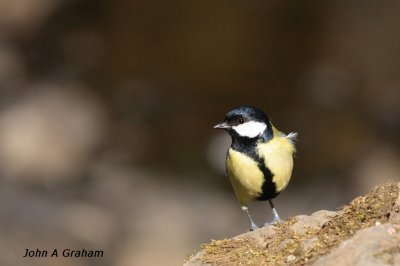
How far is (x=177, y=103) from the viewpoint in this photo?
827 cm

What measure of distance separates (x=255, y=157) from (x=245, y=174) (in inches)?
4.6

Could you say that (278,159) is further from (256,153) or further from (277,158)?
(256,153)

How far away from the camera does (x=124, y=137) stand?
832cm

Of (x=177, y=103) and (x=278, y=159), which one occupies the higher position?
(x=177, y=103)

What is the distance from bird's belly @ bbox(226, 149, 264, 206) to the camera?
4270 mm

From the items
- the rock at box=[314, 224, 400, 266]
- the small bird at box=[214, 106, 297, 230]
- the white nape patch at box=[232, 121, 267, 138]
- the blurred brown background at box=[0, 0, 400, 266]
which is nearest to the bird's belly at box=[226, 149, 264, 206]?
the small bird at box=[214, 106, 297, 230]

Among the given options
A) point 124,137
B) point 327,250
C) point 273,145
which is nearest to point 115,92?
point 124,137

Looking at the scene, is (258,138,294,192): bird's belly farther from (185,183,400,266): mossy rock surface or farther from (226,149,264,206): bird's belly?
(185,183,400,266): mossy rock surface

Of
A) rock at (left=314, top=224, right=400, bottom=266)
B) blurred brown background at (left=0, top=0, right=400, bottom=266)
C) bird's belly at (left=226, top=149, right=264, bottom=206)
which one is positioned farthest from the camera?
blurred brown background at (left=0, top=0, right=400, bottom=266)

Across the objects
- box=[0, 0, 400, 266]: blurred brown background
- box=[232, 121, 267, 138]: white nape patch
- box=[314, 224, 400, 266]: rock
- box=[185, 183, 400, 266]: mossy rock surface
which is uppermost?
box=[0, 0, 400, 266]: blurred brown background

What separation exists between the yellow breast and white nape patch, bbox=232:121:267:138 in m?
0.08

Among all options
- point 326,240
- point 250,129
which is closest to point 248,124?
point 250,129

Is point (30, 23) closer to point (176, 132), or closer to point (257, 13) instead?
point (176, 132)

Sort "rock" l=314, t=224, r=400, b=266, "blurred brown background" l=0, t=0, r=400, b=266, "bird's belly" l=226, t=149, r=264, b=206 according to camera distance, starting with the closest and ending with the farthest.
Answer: "rock" l=314, t=224, r=400, b=266 < "bird's belly" l=226, t=149, r=264, b=206 < "blurred brown background" l=0, t=0, r=400, b=266
